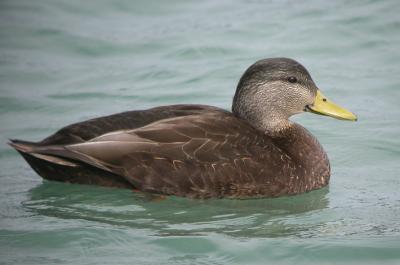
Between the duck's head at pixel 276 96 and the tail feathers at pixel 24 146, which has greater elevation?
the duck's head at pixel 276 96

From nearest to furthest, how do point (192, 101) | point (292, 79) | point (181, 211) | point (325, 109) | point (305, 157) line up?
point (181, 211) < point (305, 157) < point (292, 79) < point (325, 109) < point (192, 101)

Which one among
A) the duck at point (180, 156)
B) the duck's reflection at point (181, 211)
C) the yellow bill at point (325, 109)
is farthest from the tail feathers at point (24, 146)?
the yellow bill at point (325, 109)

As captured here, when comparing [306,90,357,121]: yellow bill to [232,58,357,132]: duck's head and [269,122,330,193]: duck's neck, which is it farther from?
[269,122,330,193]: duck's neck

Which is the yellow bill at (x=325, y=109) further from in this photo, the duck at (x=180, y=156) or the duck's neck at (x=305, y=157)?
the duck at (x=180, y=156)

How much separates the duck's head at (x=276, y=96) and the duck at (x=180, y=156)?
0.03 metres

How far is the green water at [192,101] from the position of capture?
6.89 meters

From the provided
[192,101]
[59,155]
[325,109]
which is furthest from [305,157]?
[192,101]

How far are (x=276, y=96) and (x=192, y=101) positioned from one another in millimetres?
2857

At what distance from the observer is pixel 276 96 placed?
28.0 feet

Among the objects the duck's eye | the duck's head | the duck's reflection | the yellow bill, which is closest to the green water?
the duck's reflection

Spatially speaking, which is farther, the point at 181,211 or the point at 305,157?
the point at 305,157

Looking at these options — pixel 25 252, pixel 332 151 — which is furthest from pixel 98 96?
pixel 25 252

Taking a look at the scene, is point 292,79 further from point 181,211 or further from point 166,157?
point 181,211

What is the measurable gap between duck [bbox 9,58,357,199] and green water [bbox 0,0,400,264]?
0.15 m
